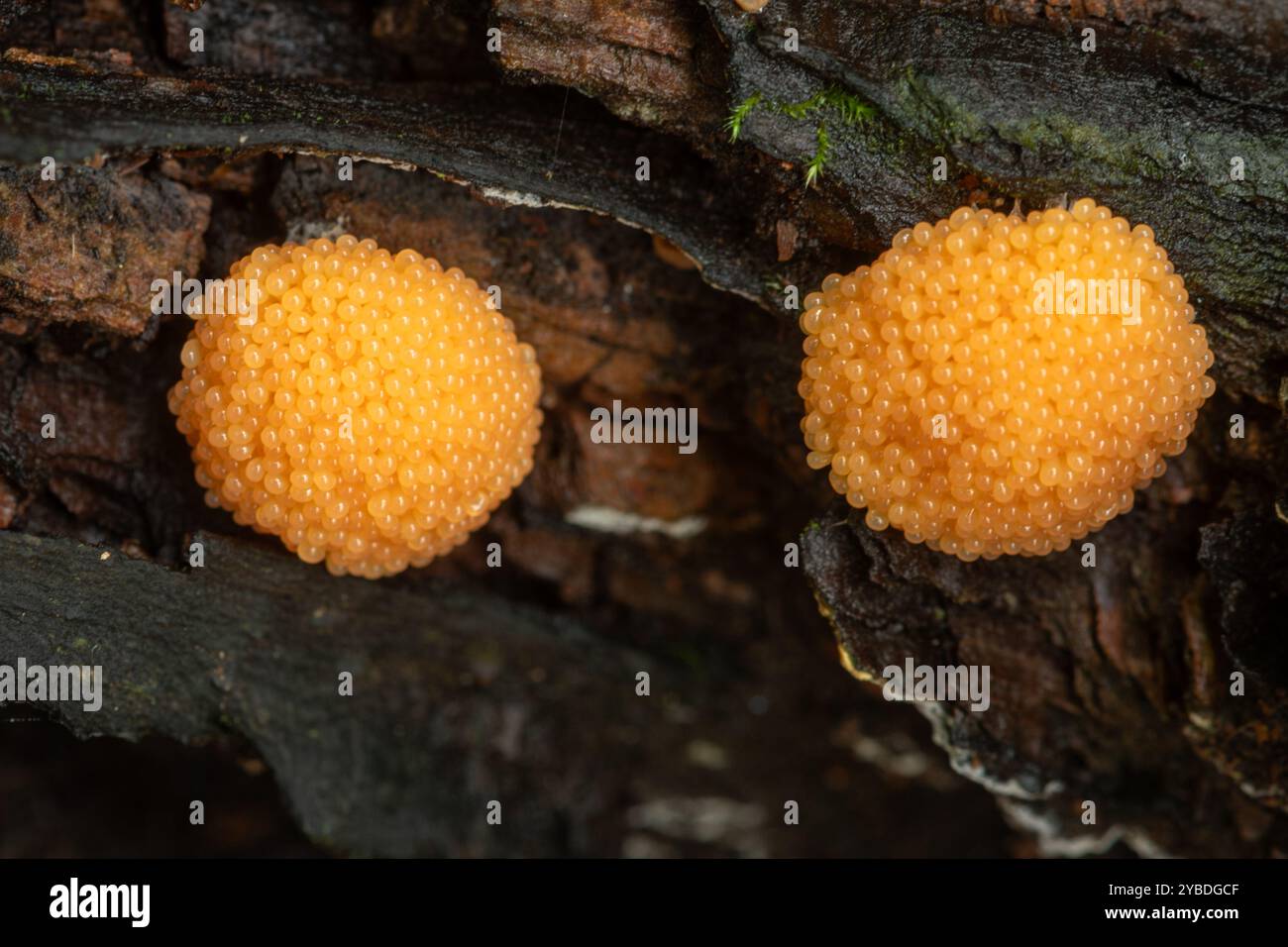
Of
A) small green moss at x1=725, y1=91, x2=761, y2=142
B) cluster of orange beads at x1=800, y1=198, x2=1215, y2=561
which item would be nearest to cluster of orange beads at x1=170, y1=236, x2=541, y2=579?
small green moss at x1=725, y1=91, x2=761, y2=142

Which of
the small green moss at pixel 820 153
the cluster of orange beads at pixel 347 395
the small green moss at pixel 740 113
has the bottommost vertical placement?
the cluster of orange beads at pixel 347 395

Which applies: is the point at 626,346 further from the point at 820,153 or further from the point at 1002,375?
the point at 1002,375

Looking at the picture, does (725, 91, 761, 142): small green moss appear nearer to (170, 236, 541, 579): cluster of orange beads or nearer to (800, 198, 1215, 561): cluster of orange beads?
(800, 198, 1215, 561): cluster of orange beads

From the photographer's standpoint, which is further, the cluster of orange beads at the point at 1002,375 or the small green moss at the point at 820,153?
the small green moss at the point at 820,153

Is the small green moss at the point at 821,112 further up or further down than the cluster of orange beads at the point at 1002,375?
further up

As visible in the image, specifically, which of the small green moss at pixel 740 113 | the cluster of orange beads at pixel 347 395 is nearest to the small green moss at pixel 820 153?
the small green moss at pixel 740 113

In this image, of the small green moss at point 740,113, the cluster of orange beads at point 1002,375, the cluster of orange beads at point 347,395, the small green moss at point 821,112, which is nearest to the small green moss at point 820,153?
the small green moss at point 821,112

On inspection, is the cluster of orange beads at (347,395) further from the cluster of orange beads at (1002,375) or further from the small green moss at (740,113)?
the cluster of orange beads at (1002,375)
